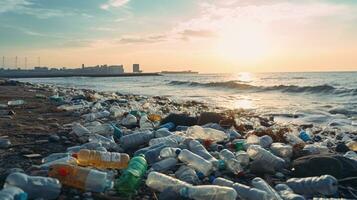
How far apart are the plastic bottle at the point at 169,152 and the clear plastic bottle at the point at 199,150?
23 centimetres

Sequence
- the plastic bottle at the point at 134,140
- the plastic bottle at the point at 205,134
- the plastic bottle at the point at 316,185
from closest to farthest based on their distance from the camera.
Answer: the plastic bottle at the point at 316,185 < the plastic bottle at the point at 134,140 < the plastic bottle at the point at 205,134

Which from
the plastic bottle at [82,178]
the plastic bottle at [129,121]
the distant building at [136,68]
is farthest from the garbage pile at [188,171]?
the distant building at [136,68]

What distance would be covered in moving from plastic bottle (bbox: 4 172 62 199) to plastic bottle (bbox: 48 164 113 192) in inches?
7.6

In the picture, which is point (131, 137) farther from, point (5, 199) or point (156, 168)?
point (5, 199)

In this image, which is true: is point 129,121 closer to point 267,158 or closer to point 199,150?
point 199,150

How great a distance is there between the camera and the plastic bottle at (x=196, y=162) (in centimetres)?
361

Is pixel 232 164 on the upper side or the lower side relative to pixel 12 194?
lower

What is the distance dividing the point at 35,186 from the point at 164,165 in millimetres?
1291

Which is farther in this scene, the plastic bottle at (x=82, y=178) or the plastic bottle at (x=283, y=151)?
the plastic bottle at (x=283, y=151)

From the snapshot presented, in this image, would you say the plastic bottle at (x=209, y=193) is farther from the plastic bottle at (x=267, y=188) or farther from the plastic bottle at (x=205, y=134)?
the plastic bottle at (x=205, y=134)

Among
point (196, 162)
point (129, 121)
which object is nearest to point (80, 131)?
point (129, 121)

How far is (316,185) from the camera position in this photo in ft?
10.8

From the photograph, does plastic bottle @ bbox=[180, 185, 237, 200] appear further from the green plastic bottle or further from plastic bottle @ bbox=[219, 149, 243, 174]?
plastic bottle @ bbox=[219, 149, 243, 174]

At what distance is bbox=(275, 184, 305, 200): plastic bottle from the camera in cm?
296
